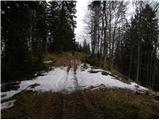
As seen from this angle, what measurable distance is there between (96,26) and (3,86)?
26145 mm

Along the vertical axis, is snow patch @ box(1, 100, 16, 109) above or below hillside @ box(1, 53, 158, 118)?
below

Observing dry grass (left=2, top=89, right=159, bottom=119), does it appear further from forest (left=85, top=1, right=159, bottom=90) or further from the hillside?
forest (left=85, top=1, right=159, bottom=90)

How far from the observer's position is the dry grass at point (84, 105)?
14633 millimetres

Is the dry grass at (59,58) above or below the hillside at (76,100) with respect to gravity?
above

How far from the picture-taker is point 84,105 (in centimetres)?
1608

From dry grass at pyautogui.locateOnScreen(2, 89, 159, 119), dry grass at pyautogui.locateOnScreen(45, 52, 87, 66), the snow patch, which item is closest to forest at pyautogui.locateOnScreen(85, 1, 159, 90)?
dry grass at pyautogui.locateOnScreen(45, 52, 87, 66)

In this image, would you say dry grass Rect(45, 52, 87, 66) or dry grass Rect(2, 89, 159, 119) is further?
dry grass Rect(45, 52, 87, 66)

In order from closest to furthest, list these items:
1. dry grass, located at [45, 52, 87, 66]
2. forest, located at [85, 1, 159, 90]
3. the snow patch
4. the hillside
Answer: the hillside
the snow patch
forest, located at [85, 1, 159, 90]
dry grass, located at [45, 52, 87, 66]

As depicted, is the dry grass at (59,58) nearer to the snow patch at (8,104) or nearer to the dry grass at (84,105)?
the dry grass at (84,105)

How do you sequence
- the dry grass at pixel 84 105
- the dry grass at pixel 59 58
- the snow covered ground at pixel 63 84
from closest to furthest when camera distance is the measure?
the dry grass at pixel 84 105 → the snow covered ground at pixel 63 84 → the dry grass at pixel 59 58

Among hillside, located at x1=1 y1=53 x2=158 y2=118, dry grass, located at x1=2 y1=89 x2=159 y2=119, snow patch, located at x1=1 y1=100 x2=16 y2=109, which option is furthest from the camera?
snow patch, located at x1=1 y1=100 x2=16 y2=109

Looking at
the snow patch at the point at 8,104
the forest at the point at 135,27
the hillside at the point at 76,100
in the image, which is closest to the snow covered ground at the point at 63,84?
the hillside at the point at 76,100

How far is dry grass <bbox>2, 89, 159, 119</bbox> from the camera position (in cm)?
1463

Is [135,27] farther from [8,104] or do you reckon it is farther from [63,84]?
[8,104]
